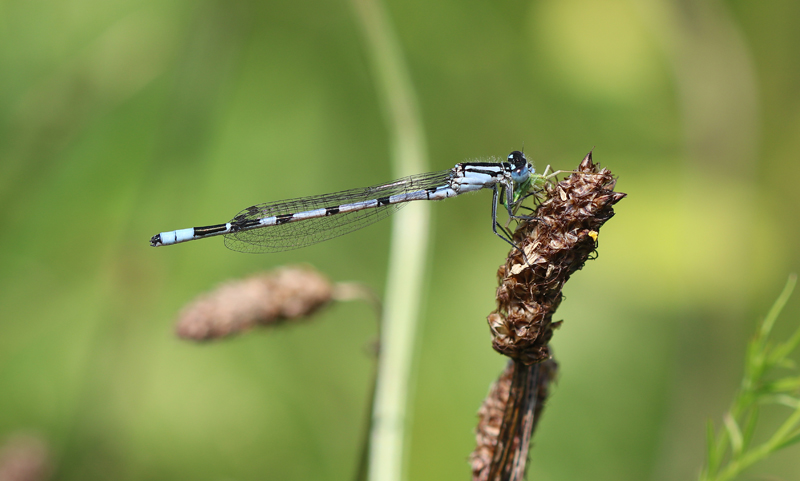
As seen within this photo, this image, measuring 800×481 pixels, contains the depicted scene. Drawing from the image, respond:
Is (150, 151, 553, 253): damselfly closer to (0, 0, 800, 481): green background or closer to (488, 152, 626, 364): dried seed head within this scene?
(0, 0, 800, 481): green background

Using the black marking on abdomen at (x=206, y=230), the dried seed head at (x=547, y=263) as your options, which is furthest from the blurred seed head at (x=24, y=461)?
the dried seed head at (x=547, y=263)

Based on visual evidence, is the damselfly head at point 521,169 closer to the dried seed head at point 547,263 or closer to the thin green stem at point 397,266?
the thin green stem at point 397,266

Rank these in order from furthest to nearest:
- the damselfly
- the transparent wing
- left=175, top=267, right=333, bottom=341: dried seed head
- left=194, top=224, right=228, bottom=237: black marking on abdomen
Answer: the transparent wing < left=194, top=224, right=228, bottom=237: black marking on abdomen < the damselfly < left=175, top=267, right=333, bottom=341: dried seed head

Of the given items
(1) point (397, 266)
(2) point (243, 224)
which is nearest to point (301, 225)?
(2) point (243, 224)

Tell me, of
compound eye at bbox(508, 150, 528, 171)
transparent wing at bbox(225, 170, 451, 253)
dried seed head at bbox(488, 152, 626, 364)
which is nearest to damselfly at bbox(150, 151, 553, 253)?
transparent wing at bbox(225, 170, 451, 253)

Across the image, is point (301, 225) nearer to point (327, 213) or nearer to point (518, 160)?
point (327, 213)

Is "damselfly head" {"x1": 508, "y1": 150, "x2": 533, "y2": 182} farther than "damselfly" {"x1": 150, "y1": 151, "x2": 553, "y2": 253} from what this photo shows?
No

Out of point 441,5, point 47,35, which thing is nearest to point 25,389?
point 47,35
